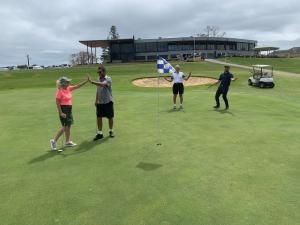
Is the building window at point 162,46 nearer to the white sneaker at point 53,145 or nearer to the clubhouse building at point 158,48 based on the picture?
the clubhouse building at point 158,48

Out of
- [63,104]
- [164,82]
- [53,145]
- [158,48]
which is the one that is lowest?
[53,145]

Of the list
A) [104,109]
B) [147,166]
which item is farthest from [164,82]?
[147,166]

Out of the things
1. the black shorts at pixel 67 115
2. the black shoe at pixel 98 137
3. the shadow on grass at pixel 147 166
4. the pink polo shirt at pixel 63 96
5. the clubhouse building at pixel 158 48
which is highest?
the clubhouse building at pixel 158 48

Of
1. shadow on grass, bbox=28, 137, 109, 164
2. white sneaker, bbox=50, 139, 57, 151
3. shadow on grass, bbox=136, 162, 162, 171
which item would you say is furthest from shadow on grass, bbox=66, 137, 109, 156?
shadow on grass, bbox=136, 162, 162, 171

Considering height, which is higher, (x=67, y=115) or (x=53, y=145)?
(x=67, y=115)

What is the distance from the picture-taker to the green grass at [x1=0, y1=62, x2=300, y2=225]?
577cm

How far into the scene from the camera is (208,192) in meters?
6.50

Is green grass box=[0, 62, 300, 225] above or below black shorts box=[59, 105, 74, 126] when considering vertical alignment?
below

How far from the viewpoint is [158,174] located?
755 centimetres

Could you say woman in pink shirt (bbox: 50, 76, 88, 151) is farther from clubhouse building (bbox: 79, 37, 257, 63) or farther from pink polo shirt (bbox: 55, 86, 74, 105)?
clubhouse building (bbox: 79, 37, 257, 63)

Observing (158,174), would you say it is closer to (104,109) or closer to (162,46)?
(104,109)

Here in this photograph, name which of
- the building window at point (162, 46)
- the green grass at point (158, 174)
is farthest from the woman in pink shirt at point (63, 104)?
the building window at point (162, 46)

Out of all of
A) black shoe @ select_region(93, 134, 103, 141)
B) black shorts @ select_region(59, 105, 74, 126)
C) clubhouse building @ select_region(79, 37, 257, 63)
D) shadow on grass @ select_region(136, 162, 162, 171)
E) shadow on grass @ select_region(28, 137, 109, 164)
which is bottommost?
shadow on grass @ select_region(28, 137, 109, 164)

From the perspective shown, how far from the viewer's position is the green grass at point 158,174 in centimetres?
577
